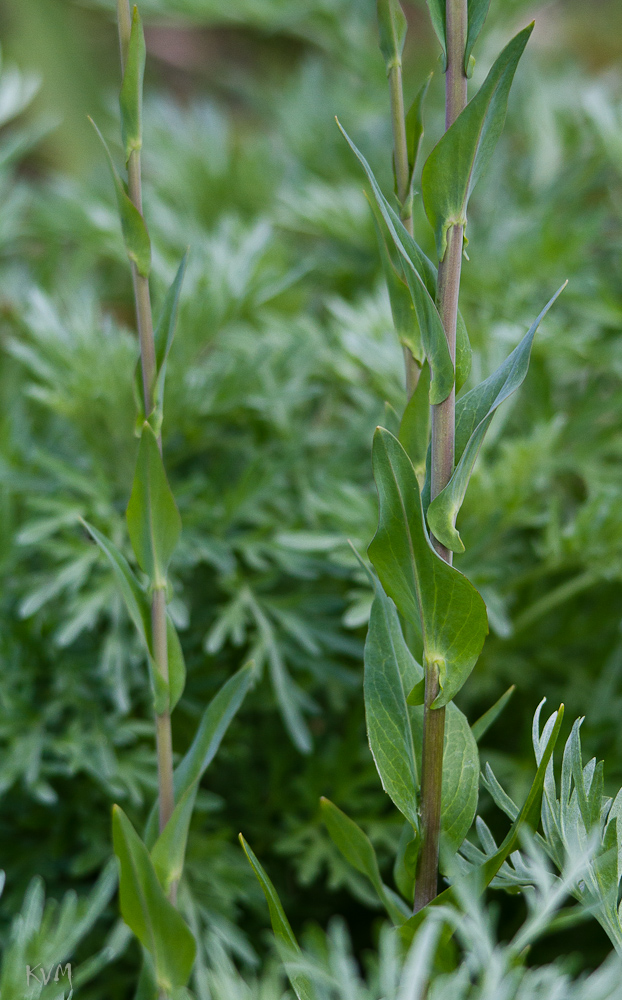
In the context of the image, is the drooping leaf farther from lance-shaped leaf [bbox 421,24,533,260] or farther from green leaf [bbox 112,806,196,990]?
green leaf [bbox 112,806,196,990]

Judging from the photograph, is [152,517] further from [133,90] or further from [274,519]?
[274,519]

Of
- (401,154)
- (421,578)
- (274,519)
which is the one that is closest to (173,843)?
(421,578)

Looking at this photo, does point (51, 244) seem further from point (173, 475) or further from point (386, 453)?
point (386, 453)

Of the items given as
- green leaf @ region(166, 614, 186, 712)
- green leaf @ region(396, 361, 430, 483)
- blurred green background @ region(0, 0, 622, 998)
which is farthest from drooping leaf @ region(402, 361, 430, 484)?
blurred green background @ region(0, 0, 622, 998)

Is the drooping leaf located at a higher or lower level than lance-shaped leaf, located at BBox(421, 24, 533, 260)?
lower

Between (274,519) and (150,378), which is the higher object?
(150,378)

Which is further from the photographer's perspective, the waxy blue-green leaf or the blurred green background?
the blurred green background

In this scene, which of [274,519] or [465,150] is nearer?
[465,150]
